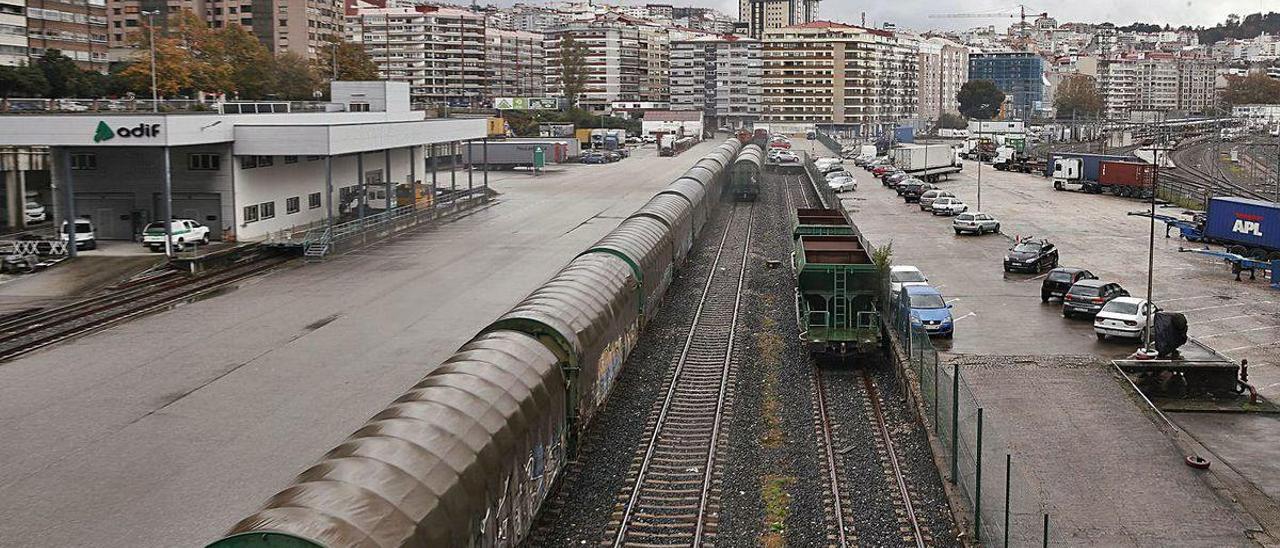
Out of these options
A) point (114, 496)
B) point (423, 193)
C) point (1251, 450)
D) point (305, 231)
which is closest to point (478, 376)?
point (114, 496)

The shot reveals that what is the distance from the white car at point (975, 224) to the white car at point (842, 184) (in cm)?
2367

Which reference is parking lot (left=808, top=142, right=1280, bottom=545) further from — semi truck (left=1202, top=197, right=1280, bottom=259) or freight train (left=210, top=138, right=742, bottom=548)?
freight train (left=210, top=138, right=742, bottom=548)

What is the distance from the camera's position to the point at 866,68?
190625 millimetres

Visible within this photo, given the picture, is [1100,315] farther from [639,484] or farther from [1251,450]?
[639,484]

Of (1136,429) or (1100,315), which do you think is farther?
(1100,315)

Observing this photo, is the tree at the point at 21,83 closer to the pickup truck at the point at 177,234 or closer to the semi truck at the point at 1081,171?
the pickup truck at the point at 177,234

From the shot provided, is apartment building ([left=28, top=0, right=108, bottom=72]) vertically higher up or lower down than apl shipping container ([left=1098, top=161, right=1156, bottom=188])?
higher up

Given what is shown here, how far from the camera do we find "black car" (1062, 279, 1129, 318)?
2917 cm

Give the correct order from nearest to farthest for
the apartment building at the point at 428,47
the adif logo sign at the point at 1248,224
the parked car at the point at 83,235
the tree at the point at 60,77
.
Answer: the parked car at the point at 83,235 < the adif logo sign at the point at 1248,224 < the tree at the point at 60,77 < the apartment building at the point at 428,47

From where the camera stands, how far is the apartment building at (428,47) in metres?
189

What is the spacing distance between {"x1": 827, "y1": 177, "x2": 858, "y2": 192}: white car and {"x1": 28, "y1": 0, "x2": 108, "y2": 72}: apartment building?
5395 cm

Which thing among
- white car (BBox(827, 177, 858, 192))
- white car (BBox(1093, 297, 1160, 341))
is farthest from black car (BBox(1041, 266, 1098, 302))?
white car (BBox(827, 177, 858, 192))

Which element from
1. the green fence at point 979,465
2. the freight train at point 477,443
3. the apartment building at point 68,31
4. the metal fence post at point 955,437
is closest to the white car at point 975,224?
the green fence at point 979,465

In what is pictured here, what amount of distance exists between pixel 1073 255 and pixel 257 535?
39.6 metres
